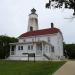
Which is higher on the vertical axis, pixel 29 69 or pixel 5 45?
pixel 5 45

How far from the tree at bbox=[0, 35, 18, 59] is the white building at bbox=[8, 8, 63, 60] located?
176cm

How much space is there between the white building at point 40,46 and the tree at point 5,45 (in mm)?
1759

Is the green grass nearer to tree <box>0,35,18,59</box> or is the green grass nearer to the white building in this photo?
the white building

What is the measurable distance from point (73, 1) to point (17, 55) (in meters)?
38.4

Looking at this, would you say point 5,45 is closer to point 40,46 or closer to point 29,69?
point 40,46

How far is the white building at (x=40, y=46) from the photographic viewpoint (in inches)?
2262

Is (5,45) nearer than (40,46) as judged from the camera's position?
No

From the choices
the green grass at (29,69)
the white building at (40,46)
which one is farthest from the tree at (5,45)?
the green grass at (29,69)

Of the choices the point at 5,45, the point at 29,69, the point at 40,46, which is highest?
the point at 5,45

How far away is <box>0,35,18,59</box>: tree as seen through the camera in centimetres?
6353

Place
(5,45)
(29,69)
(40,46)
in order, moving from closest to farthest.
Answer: (29,69), (40,46), (5,45)

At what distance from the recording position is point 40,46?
5884 centimetres

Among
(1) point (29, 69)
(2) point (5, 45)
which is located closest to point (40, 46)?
(2) point (5, 45)

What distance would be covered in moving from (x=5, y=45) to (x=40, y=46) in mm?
13621
